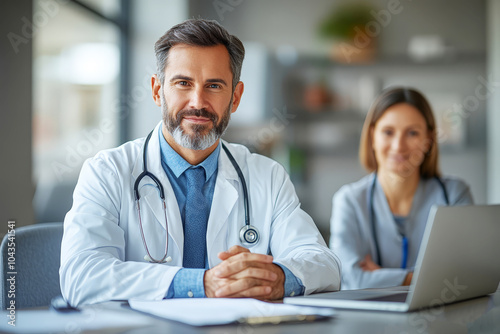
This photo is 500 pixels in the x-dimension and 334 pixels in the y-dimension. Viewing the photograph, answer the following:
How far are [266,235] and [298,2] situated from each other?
8.78ft

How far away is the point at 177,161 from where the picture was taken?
163 centimetres

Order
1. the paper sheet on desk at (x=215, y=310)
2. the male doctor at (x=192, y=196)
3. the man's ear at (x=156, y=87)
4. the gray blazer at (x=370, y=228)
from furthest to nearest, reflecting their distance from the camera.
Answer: the gray blazer at (x=370, y=228) → the man's ear at (x=156, y=87) → the male doctor at (x=192, y=196) → the paper sheet on desk at (x=215, y=310)

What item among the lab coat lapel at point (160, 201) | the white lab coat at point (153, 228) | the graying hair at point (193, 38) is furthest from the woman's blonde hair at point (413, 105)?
the lab coat lapel at point (160, 201)

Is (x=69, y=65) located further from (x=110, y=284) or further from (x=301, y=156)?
(x=110, y=284)

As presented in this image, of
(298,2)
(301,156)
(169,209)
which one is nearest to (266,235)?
(169,209)

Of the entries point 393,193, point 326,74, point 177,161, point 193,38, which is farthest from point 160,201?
point 326,74

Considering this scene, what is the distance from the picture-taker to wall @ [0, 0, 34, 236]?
7.62 ft

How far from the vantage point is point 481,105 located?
404 centimetres

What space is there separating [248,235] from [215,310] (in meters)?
0.58

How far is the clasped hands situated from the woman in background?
36.3 inches

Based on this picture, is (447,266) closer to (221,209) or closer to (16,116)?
(221,209)

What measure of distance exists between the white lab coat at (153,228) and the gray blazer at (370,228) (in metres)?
0.55

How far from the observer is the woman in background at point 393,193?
220 centimetres

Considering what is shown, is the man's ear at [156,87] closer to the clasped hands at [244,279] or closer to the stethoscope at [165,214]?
the stethoscope at [165,214]
